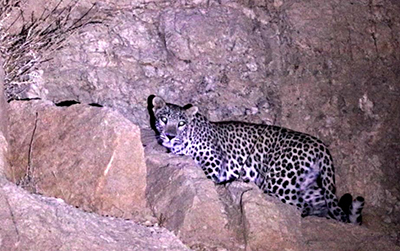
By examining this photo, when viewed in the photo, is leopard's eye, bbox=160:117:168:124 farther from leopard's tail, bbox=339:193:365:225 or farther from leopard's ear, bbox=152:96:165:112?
leopard's tail, bbox=339:193:365:225

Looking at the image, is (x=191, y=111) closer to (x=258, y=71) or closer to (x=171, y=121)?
(x=171, y=121)

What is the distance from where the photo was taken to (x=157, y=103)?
40.3 feet

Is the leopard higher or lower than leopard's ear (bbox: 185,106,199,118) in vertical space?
lower

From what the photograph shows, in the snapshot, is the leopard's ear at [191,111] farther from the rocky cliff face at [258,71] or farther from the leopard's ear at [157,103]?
the rocky cliff face at [258,71]

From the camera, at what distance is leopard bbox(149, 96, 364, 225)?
471 inches

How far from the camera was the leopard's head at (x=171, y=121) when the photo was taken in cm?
1223

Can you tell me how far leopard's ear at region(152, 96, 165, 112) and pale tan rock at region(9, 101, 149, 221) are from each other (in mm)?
2617

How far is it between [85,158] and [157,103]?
321 centimetres

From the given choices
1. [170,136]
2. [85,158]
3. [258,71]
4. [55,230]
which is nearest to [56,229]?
[55,230]

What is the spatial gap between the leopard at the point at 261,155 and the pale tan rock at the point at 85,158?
9.09 feet

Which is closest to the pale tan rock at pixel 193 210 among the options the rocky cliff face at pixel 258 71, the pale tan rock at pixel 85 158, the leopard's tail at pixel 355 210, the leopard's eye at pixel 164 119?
the pale tan rock at pixel 85 158

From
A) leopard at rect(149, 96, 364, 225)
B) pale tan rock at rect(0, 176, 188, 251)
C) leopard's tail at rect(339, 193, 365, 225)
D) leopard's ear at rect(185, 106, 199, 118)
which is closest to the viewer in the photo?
pale tan rock at rect(0, 176, 188, 251)

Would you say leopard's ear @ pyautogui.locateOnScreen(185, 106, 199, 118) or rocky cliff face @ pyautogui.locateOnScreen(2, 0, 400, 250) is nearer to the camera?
leopard's ear @ pyautogui.locateOnScreen(185, 106, 199, 118)

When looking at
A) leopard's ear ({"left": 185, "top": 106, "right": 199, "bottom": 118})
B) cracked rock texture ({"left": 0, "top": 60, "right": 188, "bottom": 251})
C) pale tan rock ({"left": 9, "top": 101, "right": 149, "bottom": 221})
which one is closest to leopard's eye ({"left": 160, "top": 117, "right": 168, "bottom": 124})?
leopard's ear ({"left": 185, "top": 106, "right": 199, "bottom": 118})
